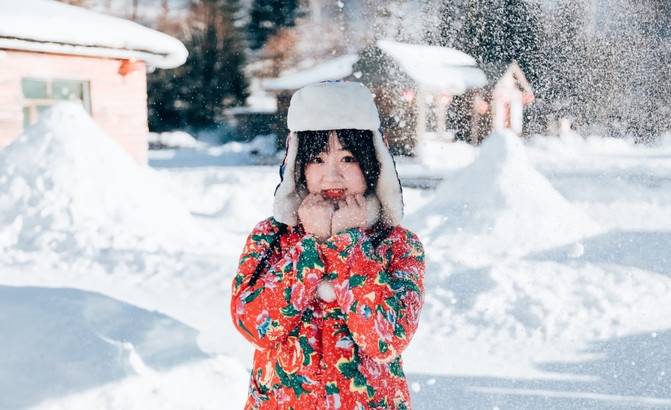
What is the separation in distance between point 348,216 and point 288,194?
215mm

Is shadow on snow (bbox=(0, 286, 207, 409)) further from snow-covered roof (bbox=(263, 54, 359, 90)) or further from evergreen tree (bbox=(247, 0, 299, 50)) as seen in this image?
evergreen tree (bbox=(247, 0, 299, 50))

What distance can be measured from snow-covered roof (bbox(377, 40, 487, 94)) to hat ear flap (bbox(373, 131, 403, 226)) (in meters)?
21.9

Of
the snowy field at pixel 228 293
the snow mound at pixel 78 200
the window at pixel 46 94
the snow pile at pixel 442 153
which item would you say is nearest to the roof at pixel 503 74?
the snow pile at pixel 442 153

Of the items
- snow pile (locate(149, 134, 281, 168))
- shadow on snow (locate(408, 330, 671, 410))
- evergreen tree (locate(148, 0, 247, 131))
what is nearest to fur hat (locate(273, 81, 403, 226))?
shadow on snow (locate(408, 330, 671, 410))

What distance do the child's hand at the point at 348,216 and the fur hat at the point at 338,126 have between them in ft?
0.23

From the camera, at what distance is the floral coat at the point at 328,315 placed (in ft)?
4.86

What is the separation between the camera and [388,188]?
66.5 inches

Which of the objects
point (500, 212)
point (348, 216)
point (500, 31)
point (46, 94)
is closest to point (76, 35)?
point (46, 94)

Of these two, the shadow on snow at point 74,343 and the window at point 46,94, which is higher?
the window at point 46,94

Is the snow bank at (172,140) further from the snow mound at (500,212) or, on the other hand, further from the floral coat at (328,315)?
the floral coat at (328,315)

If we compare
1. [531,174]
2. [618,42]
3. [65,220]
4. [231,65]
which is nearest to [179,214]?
[65,220]

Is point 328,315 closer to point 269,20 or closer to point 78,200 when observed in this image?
point 78,200

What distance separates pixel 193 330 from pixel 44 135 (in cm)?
482

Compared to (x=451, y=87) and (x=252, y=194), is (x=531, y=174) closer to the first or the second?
(x=252, y=194)
